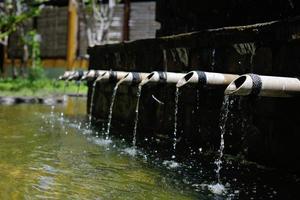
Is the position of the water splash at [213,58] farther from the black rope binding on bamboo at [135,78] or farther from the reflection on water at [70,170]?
the reflection on water at [70,170]

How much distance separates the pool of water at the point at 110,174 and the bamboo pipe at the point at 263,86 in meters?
1.01

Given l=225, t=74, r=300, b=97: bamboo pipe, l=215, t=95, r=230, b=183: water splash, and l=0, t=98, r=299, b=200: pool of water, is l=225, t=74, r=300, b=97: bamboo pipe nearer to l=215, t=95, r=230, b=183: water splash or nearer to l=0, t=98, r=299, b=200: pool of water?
l=0, t=98, r=299, b=200: pool of water

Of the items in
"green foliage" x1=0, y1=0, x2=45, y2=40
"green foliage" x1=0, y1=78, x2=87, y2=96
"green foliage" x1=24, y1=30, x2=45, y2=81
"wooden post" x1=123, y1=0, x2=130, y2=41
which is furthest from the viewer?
"wooden post" x1=123, y1=0, x2=130, y2=41

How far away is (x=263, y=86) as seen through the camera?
452cm

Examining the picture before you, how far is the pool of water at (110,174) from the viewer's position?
453 centimetres

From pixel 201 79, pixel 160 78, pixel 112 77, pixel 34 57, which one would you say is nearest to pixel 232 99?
pixel 160 78

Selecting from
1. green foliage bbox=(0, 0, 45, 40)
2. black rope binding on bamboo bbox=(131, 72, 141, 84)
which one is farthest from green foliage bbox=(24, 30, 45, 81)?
black rope binding on bamboo bbox=(131, 72, 141, 84)

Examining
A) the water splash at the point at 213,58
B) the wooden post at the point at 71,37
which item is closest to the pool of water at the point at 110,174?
the water splash at the point at 213,58

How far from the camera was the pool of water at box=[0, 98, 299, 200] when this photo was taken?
4531mm

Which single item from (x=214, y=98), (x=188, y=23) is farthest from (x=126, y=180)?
(x=188, y=23)

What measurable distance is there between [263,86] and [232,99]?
5.79 ft

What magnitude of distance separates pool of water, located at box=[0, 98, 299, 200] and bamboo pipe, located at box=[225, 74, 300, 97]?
1.01 metres

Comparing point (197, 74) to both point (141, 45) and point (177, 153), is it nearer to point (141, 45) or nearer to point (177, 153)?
point (177, 153)

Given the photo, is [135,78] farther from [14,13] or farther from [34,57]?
[34,57]
